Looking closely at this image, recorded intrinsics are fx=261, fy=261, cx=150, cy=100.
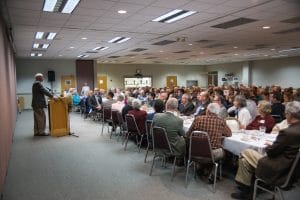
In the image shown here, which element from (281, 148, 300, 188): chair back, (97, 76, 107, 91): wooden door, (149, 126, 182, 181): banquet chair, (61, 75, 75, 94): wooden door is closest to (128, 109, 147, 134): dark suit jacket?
(149, 126, 182, 181): banquet chair

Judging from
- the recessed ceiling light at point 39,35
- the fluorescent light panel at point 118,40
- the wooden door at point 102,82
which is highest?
the fluorescent light panel at point 118,40

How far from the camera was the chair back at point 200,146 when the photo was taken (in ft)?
10.7

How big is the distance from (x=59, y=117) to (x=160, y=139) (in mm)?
4262

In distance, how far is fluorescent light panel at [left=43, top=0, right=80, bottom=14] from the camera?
4664 mm

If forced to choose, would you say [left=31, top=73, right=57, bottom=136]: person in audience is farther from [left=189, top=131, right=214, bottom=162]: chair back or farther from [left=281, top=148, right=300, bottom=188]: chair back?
[left=281, top=148, right=300, bottom=188]: chair back

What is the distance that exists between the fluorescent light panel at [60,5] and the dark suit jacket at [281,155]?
3.91 metres

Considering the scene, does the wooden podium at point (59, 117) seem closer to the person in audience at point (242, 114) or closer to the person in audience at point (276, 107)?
the person in audience at point (242, 114)

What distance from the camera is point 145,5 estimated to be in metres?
4.88

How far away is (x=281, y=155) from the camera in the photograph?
2.56m

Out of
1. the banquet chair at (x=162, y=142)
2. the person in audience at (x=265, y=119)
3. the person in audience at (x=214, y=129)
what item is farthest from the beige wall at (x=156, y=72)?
the person in audience at (x=214, y=129)

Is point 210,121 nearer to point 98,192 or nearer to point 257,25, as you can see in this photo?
point 98,192

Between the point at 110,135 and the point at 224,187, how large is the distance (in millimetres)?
4005

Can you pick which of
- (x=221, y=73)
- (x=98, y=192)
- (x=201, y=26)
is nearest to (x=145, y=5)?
(x=201, y=26)

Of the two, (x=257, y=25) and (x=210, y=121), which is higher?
(x=257, y=25)
